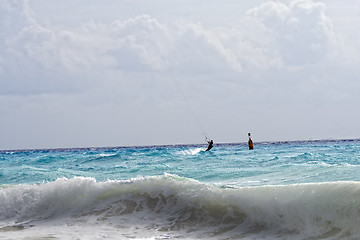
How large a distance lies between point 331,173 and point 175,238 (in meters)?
8.35

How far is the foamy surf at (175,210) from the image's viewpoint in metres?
7.82

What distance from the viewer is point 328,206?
8.04 metres

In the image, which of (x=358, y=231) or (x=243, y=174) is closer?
(x=358, y=231)

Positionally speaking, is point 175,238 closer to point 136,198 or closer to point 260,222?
point 260,222

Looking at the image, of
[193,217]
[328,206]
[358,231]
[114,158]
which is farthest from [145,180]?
[114,158]

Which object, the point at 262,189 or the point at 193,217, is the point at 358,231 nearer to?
the point at 262,189

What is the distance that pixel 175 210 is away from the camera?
9.24 m

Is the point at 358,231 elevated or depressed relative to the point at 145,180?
depressed

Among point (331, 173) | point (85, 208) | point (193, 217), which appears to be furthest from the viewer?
point (331, 173)

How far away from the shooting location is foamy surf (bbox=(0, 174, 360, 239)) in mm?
7824

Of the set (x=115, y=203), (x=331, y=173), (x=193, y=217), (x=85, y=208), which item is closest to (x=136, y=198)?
(x=115, y=203)

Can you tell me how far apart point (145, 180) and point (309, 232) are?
4.26 metres

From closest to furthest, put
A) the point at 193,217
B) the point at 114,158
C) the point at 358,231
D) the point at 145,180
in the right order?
the point at 358,231 → the point at 193,217 → the point at 145,180 → the point at 114,158

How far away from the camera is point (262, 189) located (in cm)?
923
